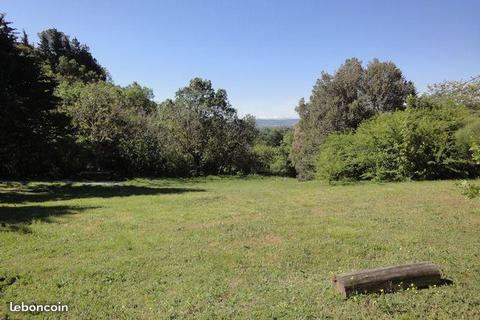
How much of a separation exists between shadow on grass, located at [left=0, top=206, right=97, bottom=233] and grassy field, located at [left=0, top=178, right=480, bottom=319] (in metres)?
0.05

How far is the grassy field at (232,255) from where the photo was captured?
6160mm

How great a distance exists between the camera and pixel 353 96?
35656 millimetres

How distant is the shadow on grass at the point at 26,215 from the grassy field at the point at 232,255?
48mm

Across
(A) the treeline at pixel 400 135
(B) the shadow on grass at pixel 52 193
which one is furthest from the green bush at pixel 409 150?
(B) the shadow on grass at pixel 52 193

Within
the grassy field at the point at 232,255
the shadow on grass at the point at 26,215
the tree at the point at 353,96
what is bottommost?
the grassy field at the point at 232,255

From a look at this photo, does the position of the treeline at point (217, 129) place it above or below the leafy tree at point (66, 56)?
below

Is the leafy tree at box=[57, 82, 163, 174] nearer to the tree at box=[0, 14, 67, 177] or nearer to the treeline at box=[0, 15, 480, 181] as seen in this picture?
the treeline at box=[0, 15, 480, 181]

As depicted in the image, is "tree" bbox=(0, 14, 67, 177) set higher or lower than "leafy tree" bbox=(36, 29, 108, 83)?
lower

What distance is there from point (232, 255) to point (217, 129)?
101ft

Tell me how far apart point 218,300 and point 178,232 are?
14.8 feet

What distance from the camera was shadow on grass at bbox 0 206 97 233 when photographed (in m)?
10.9

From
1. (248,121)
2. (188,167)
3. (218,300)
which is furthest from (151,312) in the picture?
(248,121)

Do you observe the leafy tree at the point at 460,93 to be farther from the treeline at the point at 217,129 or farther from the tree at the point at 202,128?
the tree at the point at 202,128

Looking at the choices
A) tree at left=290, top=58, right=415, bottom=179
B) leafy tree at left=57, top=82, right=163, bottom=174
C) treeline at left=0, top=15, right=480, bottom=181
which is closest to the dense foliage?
treeline at left=0, top=15, right=480, bottom=181
